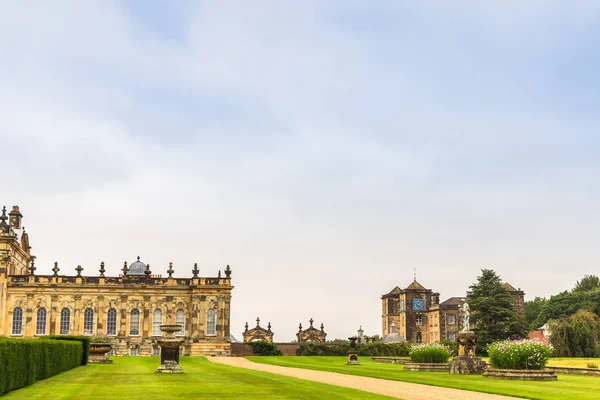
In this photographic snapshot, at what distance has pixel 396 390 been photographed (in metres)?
22.3

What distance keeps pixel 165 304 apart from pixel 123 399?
5326cm

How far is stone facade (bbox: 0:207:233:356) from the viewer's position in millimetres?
68000

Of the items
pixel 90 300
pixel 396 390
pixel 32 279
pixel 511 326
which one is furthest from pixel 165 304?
pixel 396 390

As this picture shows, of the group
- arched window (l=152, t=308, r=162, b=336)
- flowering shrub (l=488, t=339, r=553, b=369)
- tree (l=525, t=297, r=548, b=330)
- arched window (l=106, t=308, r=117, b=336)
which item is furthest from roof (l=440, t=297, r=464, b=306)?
flowering shrub (l=488, t=339, r=553, b=369)

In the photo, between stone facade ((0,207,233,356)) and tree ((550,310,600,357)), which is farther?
stone facade ((0,207,233,356))

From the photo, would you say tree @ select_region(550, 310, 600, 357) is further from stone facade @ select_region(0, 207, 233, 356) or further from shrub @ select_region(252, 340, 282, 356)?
stone facade @ select_region(0, 207, 233, 356)

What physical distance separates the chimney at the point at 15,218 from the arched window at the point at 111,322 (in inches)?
558

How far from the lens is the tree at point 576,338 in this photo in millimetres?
60312

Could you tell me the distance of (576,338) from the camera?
199 ft

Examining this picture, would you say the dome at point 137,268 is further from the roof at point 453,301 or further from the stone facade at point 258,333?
the roof at point 453,301

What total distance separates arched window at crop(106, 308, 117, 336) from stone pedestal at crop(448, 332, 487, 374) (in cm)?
4296

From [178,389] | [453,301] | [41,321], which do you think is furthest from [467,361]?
[453,301]

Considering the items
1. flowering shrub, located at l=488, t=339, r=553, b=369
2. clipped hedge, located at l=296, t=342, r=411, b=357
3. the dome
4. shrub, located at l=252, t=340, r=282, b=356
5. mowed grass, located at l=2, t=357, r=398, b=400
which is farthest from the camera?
the dome

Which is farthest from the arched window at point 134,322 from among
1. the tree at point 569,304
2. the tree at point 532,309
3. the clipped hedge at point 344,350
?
the tree at point 532,309
